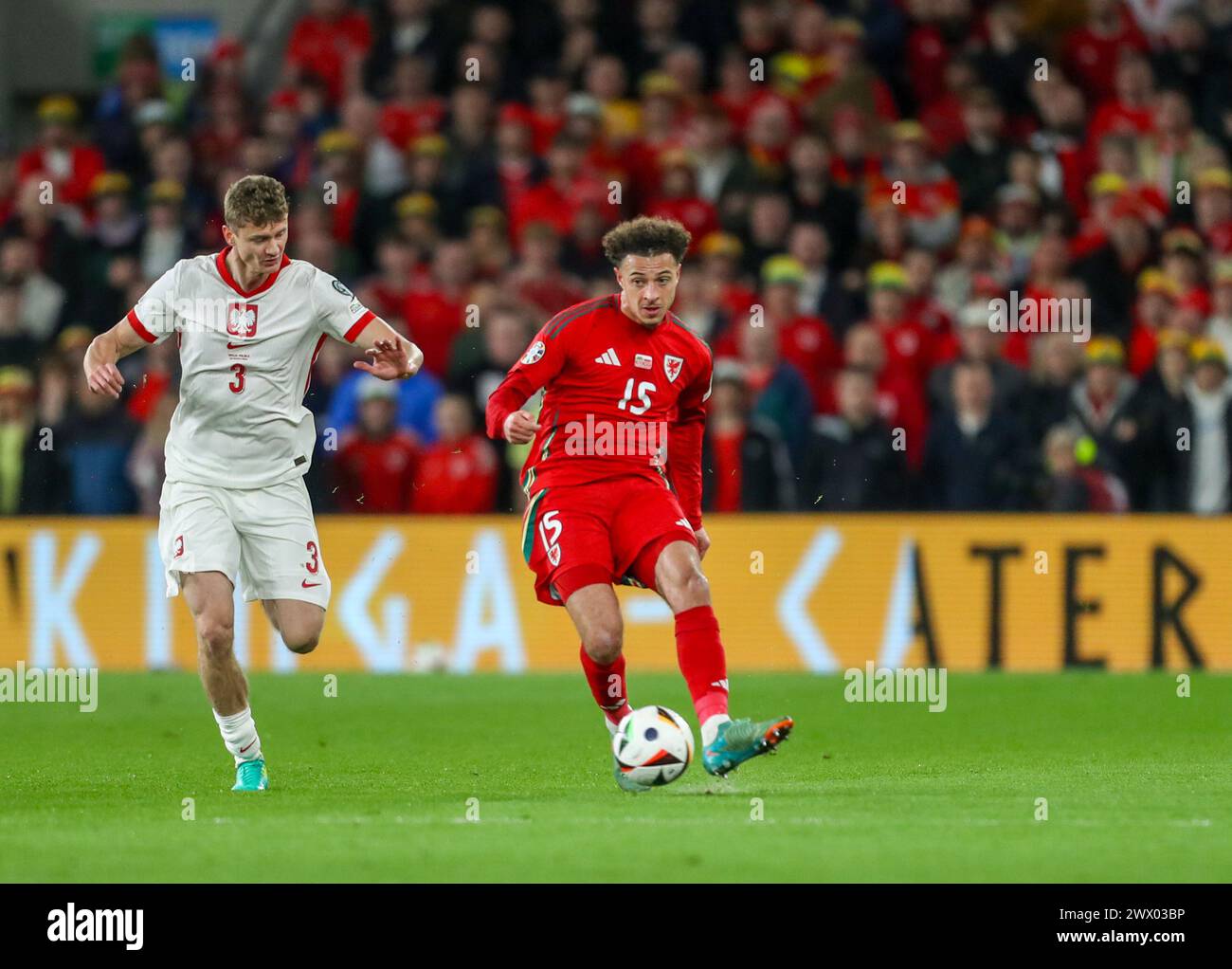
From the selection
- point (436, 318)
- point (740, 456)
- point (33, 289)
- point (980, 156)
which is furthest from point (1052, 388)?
point (33, 289)

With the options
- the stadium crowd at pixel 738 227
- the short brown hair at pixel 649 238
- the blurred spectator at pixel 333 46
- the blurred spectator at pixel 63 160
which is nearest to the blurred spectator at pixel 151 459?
the stadium crowd at pixel 738 227

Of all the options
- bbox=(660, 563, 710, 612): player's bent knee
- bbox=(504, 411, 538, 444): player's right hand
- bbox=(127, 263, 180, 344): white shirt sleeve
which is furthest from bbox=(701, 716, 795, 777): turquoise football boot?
bbox=(127, 263, 180, 344): white shirt sleeve

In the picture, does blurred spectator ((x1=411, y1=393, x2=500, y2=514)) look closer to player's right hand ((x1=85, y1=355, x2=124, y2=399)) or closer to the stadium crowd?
the stadium crowd

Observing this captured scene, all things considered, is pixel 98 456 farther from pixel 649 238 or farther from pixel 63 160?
pixel 649 238

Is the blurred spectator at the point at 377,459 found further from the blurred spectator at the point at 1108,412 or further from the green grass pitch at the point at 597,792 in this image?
the blurred spectator at the point at 1108,412

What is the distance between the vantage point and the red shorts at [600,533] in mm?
9227

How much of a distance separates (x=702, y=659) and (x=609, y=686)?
61cm

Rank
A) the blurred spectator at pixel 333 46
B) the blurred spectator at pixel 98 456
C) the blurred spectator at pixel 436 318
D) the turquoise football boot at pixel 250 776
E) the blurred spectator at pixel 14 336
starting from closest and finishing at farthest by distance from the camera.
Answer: the turquoise football boot at pixel 250 776 < the blurred spectator at pixel 98 456 < the blurred spectator at pixel 436 318 < the blurred spectator at pixel 14 336 < the blurred spectator at pixel 333 46

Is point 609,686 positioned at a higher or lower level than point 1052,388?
lower

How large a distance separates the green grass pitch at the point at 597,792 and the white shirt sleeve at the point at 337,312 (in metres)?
1.85

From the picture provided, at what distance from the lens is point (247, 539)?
9531 millimetres

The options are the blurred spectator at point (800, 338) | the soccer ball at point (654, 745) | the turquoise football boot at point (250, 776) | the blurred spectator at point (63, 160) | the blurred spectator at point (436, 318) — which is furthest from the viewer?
the blurred spectator at point (63, 160)

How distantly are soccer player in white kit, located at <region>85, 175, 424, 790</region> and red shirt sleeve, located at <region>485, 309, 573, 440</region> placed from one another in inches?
16.8

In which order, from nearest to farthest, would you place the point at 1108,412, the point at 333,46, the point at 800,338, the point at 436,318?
the point at 1108,412 → the point at 800,338 → the point at 436,318 → the point at 333,46
